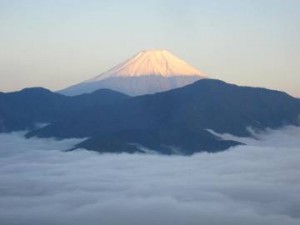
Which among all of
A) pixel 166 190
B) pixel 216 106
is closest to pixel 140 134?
pixel 216 106

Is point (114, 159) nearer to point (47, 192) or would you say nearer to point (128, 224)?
point (47, 192)

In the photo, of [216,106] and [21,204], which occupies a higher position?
[216,106]

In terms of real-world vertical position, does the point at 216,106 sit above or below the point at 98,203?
above

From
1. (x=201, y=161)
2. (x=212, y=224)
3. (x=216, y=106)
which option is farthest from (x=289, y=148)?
(x=212, y=224)

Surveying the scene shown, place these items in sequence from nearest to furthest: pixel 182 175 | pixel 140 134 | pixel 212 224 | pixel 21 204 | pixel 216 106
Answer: pixel 212 224, pixel 21 204, pixel 182 175, pixel 140 134, pixel 216 106

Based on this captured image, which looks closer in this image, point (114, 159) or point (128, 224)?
point (128, 224)

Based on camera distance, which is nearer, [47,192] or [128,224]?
[128,224]

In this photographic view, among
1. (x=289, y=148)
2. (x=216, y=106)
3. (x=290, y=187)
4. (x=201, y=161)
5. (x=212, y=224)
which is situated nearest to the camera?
(x=212, y=224)

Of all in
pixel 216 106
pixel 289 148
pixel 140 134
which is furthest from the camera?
pixel 216 106

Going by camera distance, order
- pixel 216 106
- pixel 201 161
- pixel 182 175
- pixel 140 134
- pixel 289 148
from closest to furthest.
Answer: pixel 182 175 → pixel 201 161 → pixel 140 134 → pixel 289 148 → pixel 216 106

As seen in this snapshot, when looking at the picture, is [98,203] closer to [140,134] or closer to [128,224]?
[128,224]
